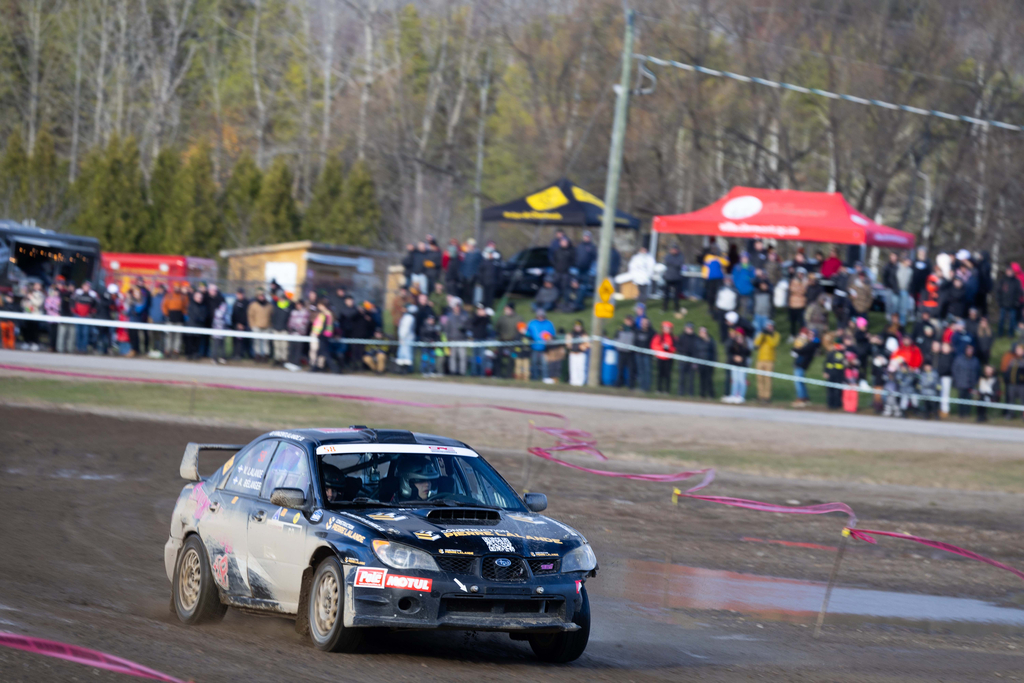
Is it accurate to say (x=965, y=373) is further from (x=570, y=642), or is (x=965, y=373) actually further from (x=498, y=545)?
(x=498, y=545)

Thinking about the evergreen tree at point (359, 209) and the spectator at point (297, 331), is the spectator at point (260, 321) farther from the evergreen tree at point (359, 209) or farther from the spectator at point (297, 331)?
the evergreen tree at point (359, 209)

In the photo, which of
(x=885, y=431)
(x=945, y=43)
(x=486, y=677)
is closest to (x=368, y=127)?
(x=945, y=43)

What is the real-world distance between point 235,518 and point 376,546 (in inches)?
67.6

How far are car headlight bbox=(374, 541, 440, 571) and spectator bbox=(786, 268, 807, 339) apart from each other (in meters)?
Result: 24.1

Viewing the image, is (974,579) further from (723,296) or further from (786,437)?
(723,296)

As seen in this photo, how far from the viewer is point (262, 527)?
790 cm

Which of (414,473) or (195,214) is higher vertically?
(195,214)

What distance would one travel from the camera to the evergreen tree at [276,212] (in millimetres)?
49750

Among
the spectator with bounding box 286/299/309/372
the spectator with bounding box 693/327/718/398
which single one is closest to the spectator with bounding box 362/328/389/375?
the spectator with bounding box 286/299/309/372

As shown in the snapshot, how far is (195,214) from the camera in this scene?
51.1m

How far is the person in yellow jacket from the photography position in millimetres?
26594

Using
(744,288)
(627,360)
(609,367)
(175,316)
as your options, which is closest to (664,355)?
(627,360)

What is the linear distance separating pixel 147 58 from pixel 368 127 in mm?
18474

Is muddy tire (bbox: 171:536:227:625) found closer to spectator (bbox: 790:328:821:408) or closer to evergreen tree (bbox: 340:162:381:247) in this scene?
spectator (bbox: 790:328:821:408)
